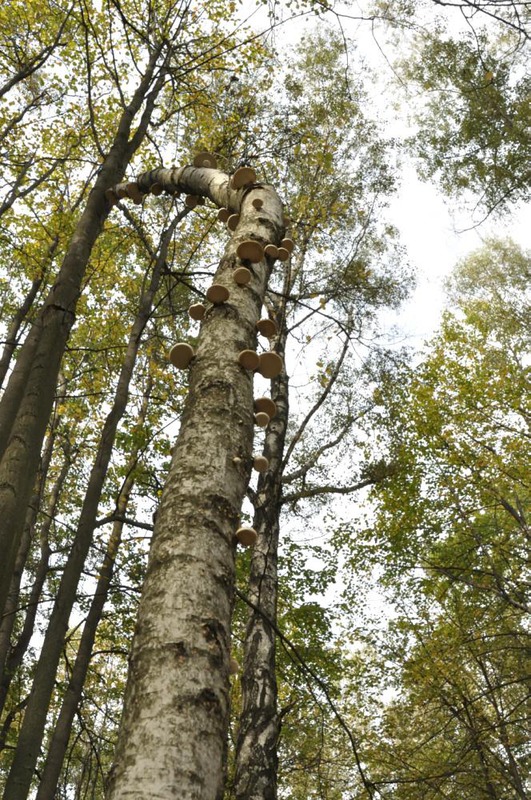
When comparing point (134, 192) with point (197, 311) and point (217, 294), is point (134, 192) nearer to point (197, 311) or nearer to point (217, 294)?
point (197, 311)

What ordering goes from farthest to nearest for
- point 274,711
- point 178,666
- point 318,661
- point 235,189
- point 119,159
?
point 318,661 < point 274,711 < point 119,159 < point 235,189 < point 178,666

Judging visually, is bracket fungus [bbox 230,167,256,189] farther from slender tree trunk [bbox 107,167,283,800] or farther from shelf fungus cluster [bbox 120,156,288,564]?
slender tree trunk [bbox 107,167,283,800]

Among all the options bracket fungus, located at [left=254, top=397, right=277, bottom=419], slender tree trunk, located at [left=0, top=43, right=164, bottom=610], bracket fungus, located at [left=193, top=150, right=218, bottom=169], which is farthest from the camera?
bracket fungus, located at [left=193, top=150, right=218, bottom=169]

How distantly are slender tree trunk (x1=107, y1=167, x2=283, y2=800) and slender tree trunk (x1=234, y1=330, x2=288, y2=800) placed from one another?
2.78m

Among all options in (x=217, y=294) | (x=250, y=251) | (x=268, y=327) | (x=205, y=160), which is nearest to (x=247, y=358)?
(x=217, y=294)

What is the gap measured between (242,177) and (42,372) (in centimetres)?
174

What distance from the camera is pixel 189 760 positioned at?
132 centimetres

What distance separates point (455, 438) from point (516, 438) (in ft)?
4.23

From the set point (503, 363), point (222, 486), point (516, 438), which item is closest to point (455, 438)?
point (516, 438)

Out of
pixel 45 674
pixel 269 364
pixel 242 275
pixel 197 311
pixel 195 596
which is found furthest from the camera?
pixel 45 674

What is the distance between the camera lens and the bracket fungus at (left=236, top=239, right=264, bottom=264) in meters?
2.71

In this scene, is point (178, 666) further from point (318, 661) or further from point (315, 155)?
point (315, 155)

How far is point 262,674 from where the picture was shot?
6402 millimetres

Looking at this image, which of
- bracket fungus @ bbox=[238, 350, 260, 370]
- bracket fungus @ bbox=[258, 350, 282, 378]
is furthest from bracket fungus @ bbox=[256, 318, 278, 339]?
bracket fungus @ bbox=[238, 350, 260, 370]
